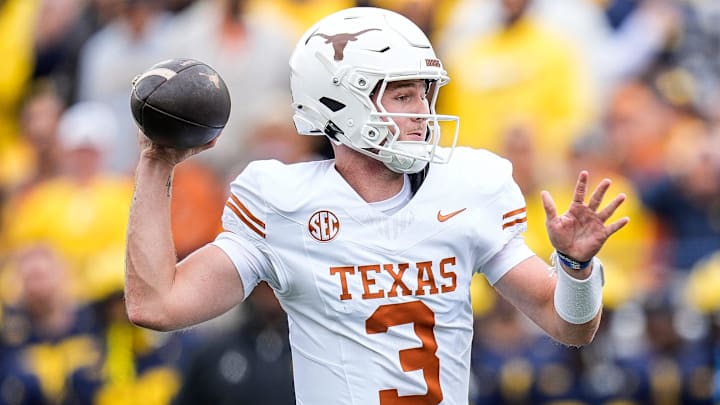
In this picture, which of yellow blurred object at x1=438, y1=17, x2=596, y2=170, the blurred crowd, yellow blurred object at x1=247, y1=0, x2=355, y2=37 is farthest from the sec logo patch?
yellow blurred object at x1=247, y1=0, x2=355, y2=37

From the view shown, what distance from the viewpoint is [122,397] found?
6.89 meters

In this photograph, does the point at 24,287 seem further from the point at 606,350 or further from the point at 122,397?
the point at 606,350

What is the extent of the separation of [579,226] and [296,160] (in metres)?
4.50

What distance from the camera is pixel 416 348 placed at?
11.1ft

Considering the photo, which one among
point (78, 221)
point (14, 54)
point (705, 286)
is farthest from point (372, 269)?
point (14, 54)

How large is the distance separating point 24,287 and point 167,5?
8.43 ft

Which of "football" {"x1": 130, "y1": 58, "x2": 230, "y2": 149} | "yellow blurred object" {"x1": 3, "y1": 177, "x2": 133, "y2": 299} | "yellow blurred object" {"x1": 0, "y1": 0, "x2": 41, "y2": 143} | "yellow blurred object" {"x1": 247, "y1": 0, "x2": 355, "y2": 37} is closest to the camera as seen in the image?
"football" {"x1": 130, "y1": 58, "x2": 230, "y2": 149}

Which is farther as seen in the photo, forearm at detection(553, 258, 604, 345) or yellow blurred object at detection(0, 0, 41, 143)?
yellow blurred object at detection(0, 0, 41, 143)

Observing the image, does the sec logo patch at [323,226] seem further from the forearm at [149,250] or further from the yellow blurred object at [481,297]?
the yellow blurred object at [481,297]

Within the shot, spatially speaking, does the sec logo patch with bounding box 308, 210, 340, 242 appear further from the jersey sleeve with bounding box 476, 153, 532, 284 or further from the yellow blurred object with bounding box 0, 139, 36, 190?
the yellow blurred object with bounding box 0, 139, 36, 190

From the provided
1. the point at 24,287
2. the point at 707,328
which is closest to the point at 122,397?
the point at 24,287

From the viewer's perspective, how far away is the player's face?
347 centimetres

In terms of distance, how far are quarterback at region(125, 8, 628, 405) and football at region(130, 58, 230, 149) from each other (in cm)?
8

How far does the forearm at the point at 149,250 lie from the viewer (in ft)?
10.9
